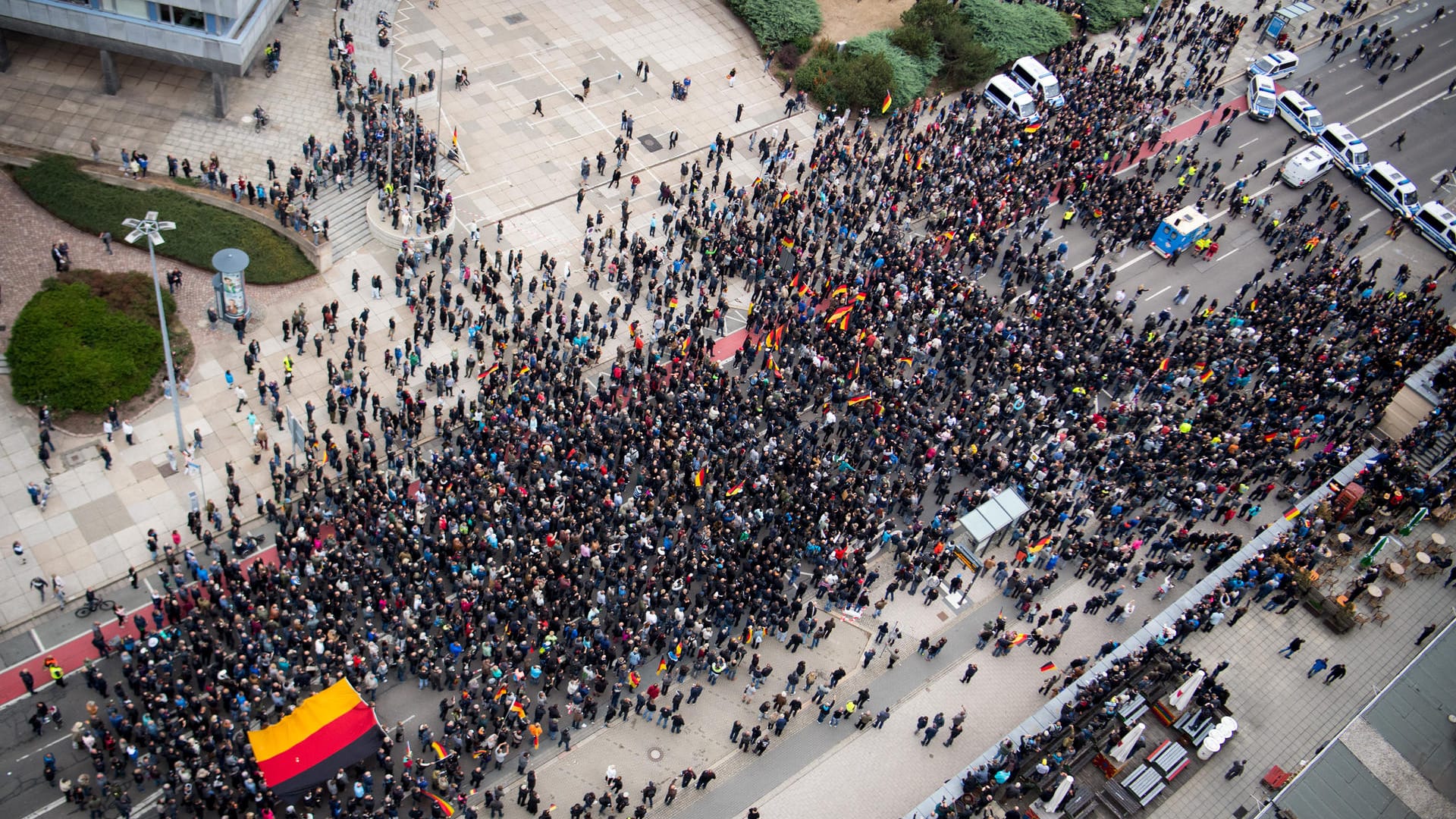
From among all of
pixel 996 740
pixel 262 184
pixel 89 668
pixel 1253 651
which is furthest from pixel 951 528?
pixel 262 184

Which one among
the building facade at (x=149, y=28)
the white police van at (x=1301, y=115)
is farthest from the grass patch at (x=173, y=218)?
the white police van at (x=1301, y=115)

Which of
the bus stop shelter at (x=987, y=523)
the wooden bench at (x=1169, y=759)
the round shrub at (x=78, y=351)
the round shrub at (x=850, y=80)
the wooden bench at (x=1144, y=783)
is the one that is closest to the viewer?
the wooden bench at (x=1144, y=783)

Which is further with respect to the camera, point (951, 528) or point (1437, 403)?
point (1437, 403)

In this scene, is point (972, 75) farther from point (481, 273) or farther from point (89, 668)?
point (89, 668)

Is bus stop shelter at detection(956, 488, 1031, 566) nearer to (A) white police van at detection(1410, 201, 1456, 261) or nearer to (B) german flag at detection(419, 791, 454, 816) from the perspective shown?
(B) german flag at detection(419, 791, 454, 816)

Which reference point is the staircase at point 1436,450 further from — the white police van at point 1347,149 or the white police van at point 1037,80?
the white police van at point 1037,80

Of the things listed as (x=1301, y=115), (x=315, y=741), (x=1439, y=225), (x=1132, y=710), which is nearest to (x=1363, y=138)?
(x=1301, y=115)
